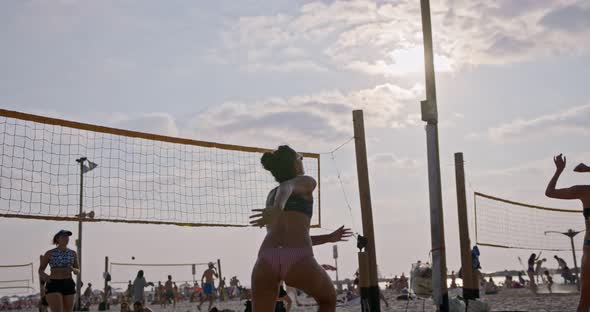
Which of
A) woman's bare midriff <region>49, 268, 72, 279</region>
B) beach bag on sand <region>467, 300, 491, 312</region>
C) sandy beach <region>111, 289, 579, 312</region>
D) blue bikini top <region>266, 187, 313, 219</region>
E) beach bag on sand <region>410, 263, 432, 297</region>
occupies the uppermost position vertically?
blue bikini top <region>266, 187, 313, 219</region>

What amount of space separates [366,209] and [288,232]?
433cm

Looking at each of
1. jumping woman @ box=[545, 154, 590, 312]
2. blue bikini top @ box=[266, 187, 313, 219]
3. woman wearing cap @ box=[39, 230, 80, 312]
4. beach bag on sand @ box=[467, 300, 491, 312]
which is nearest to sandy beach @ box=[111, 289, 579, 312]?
beach bag on sand @ box=[467, 300, 491, 312]

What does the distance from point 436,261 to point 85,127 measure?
4231mm

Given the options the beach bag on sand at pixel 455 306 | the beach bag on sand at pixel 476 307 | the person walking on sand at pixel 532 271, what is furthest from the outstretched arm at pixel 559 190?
the person walking on sand at pixel 532 271

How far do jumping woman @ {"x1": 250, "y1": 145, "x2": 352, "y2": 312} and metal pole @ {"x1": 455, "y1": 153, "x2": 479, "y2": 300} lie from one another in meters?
6.95

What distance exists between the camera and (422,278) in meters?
8.66

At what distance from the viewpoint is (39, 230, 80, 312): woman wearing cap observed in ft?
25.4

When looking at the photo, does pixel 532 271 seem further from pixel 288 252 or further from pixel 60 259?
pixel 288 252

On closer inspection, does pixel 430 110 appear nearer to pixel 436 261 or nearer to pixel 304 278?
pixel 436 261

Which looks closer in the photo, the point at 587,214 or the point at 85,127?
the point at 587,214

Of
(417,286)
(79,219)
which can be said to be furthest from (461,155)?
(79,219)

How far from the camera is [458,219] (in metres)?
10.9

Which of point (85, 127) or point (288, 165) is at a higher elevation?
point (85, 127)

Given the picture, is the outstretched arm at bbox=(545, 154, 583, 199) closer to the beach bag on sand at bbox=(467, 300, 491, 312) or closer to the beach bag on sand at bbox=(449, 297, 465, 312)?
the beach bag on sand at bbox=(449, 297, 465, 312)
